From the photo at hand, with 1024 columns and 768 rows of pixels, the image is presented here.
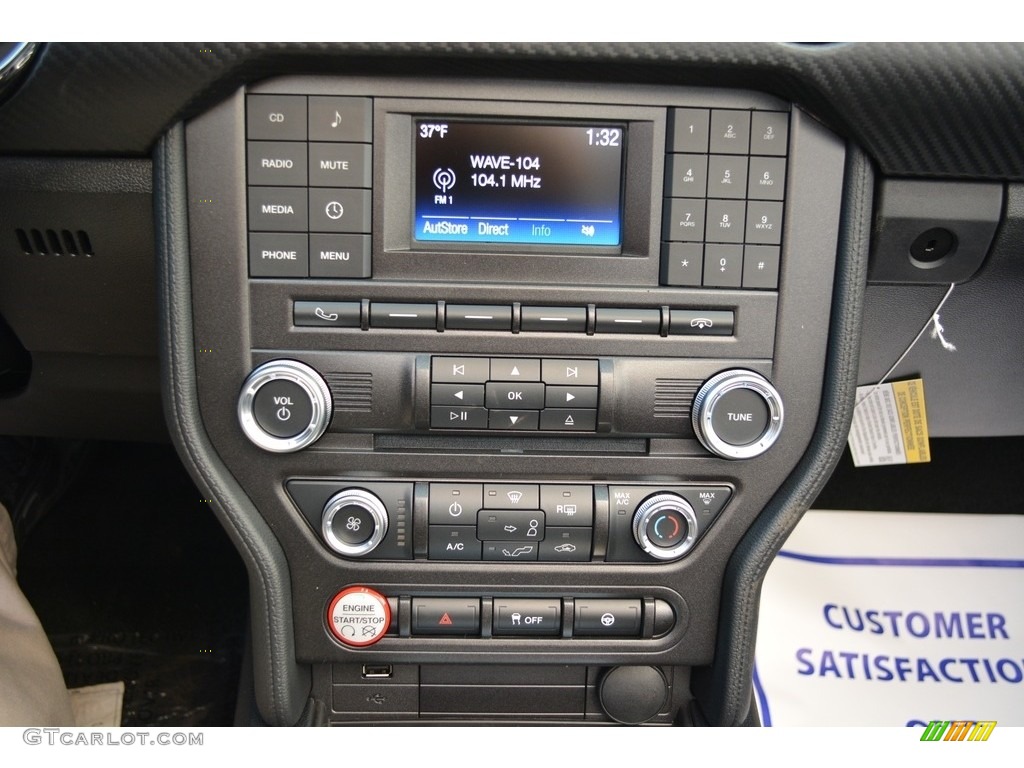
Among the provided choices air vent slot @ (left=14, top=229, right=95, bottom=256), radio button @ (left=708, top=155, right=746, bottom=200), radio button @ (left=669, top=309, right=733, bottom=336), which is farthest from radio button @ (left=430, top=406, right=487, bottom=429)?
air vent slot @ (left=14, top=229, right=95, bottom=256)

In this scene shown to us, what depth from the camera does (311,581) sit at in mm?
A: 835

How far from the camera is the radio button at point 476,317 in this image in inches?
30.4

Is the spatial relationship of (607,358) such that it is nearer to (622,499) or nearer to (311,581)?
(622,499)

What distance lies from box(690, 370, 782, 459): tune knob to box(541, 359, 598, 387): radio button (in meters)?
0.11

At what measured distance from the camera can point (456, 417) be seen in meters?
0.78

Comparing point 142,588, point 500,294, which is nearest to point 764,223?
point 500,294

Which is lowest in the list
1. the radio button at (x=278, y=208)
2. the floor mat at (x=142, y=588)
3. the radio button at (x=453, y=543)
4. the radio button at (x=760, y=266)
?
the floor mat at (x=142, y=588)

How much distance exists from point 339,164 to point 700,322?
0.38 meters

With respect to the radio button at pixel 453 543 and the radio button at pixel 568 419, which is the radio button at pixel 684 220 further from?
the radio button at pixel 453 543

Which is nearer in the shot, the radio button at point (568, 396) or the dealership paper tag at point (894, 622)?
the radio button at point (568, 396)

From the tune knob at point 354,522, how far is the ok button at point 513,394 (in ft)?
0.53

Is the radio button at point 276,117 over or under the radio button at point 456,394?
over

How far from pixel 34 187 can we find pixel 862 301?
0.84 meters

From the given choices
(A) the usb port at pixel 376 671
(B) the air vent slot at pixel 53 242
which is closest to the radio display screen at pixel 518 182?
(B) the air vent slot at pixel 53 242
